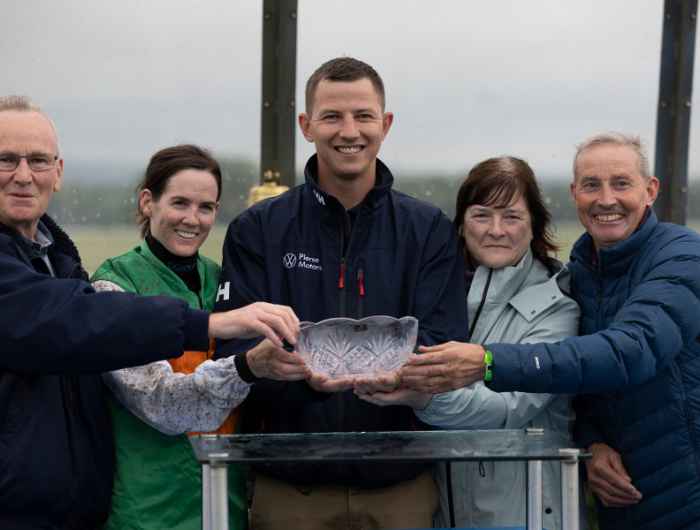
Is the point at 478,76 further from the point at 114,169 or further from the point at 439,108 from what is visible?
the point at 114,169

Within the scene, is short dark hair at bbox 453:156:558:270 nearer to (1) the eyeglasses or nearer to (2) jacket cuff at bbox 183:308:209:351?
(2) jacket cuff at bbox 183:308:209:351

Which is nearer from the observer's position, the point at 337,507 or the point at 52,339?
the point at 52,339

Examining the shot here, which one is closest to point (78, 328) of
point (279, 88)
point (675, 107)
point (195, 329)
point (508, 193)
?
point (195, 329)

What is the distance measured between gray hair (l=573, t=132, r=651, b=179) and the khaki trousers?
2.71ft

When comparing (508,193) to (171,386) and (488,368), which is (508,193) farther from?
(171,386)

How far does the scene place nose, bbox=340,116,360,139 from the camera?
219 cm

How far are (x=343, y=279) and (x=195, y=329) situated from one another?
0.44m

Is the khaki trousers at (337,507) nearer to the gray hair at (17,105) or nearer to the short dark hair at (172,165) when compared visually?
the short dark hair at (172,165)

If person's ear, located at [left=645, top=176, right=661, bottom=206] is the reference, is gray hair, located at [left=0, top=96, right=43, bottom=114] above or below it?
above

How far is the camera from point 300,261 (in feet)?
7.18

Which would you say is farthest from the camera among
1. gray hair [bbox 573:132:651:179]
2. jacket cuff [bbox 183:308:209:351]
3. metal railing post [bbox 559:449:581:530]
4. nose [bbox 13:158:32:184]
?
gray hair [bbox 573:132:651:179]

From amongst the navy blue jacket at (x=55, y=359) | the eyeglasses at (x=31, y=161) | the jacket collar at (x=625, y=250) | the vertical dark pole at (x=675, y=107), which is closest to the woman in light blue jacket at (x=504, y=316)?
the jacket collar at (x=625, y=250)

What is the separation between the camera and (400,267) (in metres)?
2.20

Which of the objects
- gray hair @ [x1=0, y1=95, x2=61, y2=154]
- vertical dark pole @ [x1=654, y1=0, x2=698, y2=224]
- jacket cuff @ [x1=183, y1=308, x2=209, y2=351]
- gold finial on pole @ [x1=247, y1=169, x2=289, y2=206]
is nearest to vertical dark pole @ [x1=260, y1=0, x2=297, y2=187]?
gold finial on pole @ [x1=247, y1=169, x2=289, y2=206]
